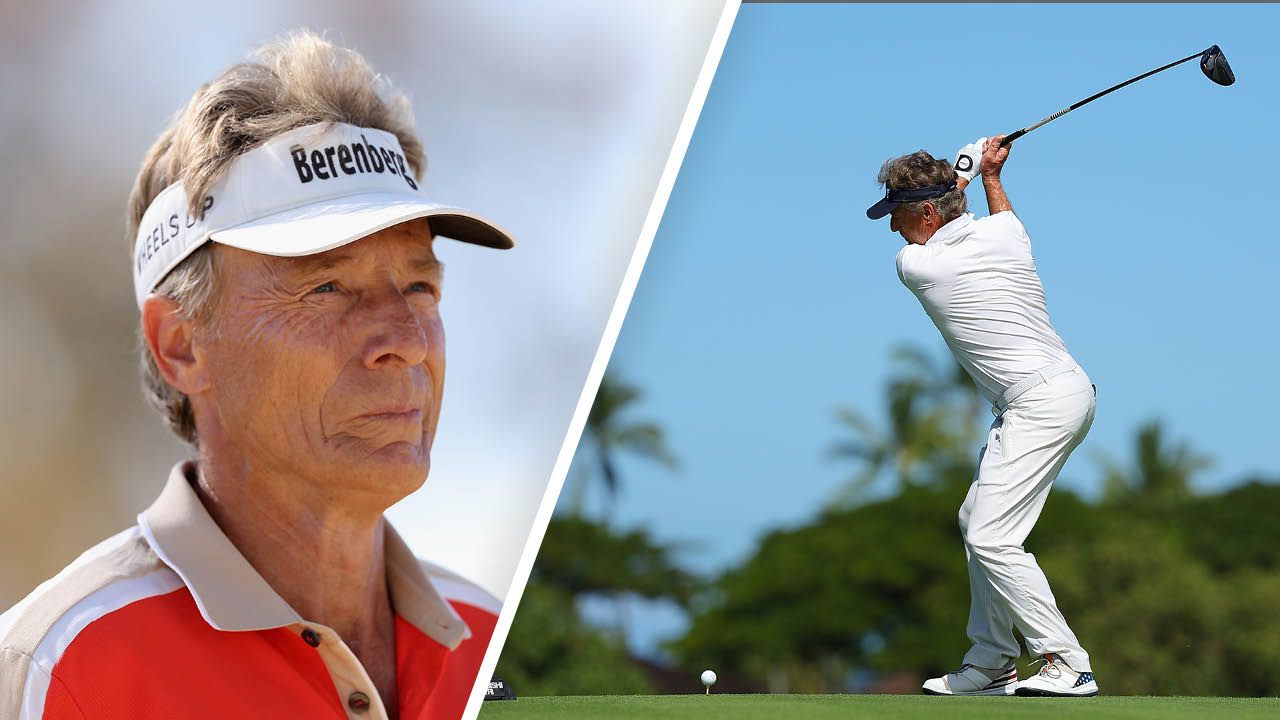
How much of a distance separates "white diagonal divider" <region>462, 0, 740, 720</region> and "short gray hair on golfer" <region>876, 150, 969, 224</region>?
204 centimetres

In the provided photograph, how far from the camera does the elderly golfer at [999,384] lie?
5.15 metres

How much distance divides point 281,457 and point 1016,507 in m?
2.92

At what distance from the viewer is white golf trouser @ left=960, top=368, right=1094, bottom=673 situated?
201 inches

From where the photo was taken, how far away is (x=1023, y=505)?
523 centimetres

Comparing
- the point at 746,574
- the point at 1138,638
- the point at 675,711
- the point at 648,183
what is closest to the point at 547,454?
the point at 675,711

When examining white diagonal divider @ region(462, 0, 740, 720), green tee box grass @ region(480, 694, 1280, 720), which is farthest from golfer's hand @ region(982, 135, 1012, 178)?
white diagonal divider @ region(462, 0, 740, 720)

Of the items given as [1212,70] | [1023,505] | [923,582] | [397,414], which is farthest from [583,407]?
[923,582]

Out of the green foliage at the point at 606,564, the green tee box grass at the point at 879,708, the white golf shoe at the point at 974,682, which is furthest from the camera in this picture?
the green foliage at the point at 606,564

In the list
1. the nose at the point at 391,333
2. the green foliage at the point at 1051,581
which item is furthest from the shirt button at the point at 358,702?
the green foliage at the point at 1051,581

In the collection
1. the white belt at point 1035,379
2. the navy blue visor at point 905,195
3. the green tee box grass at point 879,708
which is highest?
the navy blue visor at point 905,195

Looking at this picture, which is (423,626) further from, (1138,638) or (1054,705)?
(1138,638)

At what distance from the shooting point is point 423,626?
334 centimetres

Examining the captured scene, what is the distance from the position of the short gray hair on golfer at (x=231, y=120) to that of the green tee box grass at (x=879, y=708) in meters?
1.72

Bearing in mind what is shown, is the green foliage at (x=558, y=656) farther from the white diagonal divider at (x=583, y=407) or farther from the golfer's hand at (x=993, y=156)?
the white diagonal divider at (x=583, y=407)
